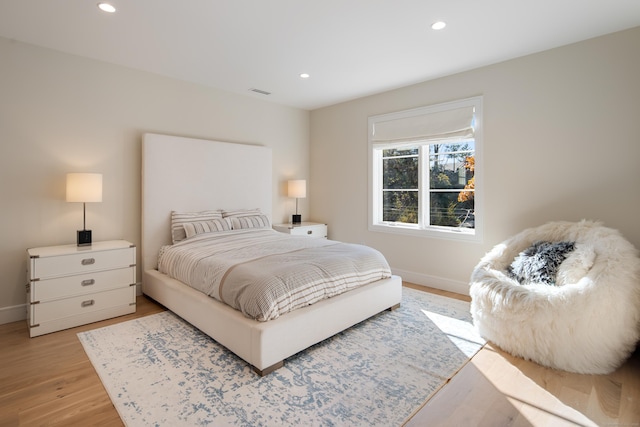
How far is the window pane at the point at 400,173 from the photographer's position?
4324 mm

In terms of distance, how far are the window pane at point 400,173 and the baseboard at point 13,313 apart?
423 centimetres

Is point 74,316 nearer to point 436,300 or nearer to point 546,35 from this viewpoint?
point 436,300

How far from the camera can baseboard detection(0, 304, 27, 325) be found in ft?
9.71

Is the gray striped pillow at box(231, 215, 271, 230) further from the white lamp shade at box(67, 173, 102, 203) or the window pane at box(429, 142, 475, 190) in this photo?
the window pane at box(429, 142, 475, 190)

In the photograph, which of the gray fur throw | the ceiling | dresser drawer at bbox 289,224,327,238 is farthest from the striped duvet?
the ceiling

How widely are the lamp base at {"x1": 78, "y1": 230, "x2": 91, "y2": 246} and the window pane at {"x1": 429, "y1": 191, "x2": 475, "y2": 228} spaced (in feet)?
12.5

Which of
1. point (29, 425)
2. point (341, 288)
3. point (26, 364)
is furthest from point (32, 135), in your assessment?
point (341, 288)

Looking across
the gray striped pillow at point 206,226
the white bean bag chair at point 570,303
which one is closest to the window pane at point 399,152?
the white bean bag chair at point 570,303

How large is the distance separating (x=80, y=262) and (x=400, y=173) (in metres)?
3.70

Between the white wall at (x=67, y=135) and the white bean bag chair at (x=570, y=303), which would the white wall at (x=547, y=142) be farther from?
the white wall at (x=67, y=135)

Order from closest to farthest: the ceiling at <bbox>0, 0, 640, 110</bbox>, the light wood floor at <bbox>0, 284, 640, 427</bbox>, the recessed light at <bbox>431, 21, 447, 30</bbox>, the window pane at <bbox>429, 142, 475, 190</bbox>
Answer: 1. the light wood floor at <bbox>0, 284, 640, 427</bbox>
2. the ceiling at <bbox>0, 0, 640, 110</bbox>
3. the recessed light at <bbox>431, 21, 447, 30</bbox>
4. the window pane at <bbox>429, 142, 475, 190</bbox>

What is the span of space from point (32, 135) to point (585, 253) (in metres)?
4.77

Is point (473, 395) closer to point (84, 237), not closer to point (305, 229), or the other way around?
point (305, 229)

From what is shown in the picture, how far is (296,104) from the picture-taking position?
5074 mm
